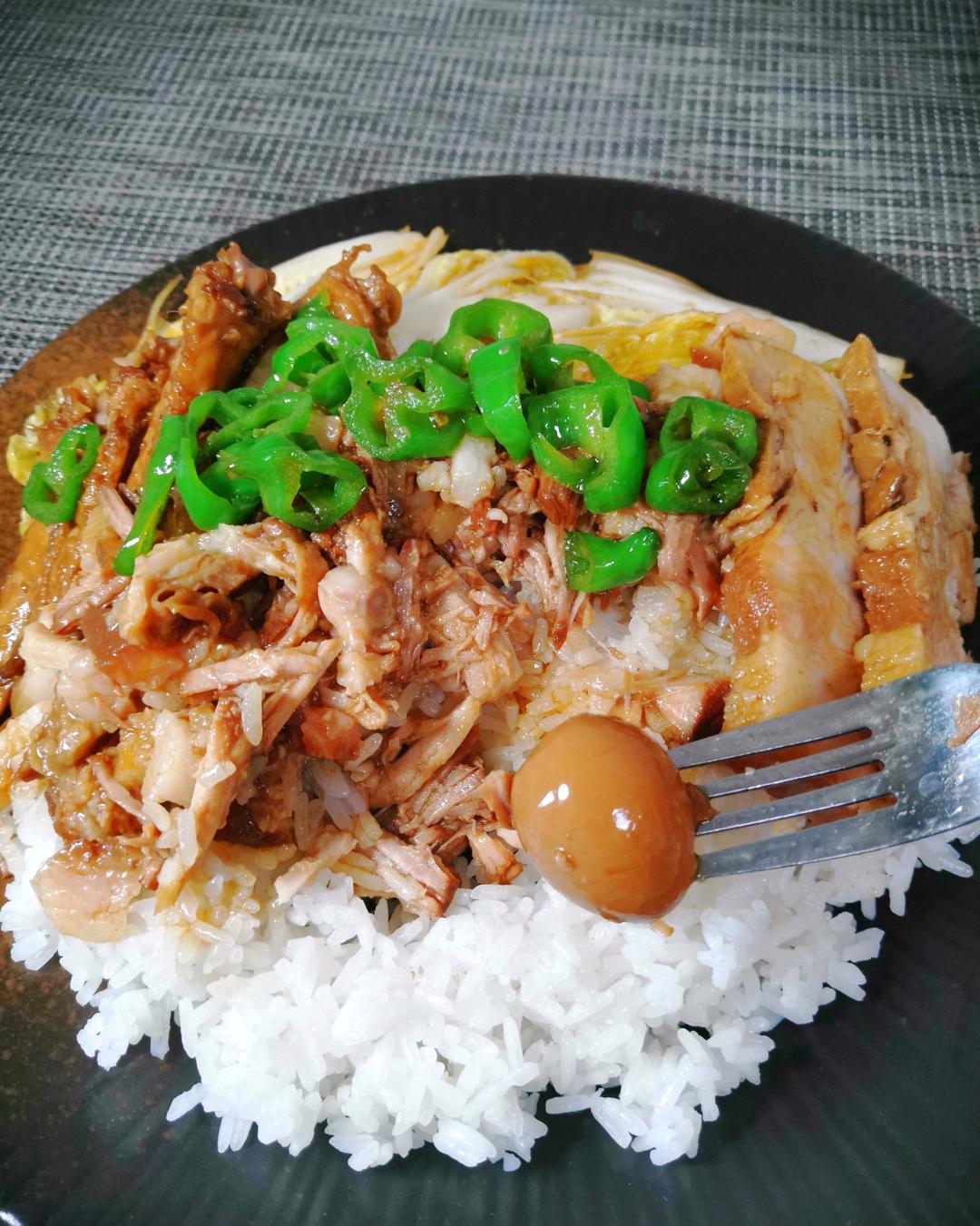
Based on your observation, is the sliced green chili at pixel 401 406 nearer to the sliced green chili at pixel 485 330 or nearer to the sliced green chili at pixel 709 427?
the sliced green chili at pixel 485 330

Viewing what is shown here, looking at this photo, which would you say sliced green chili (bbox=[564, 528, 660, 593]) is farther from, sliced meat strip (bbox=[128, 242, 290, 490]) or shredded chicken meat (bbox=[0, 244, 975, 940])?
sliced meat strip (bbox=[128, 242, 290, 490])

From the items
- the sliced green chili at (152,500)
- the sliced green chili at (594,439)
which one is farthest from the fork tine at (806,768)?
the sliced green chili at (152,500)

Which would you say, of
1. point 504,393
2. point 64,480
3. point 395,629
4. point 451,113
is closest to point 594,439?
point 504,393

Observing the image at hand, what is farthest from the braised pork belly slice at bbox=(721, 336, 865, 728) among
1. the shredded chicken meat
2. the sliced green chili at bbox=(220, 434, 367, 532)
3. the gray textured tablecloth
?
the gray textured tablecloth

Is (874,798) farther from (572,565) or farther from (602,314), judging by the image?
(602,314)

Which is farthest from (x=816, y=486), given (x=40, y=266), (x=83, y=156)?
(x=83, y=156)
